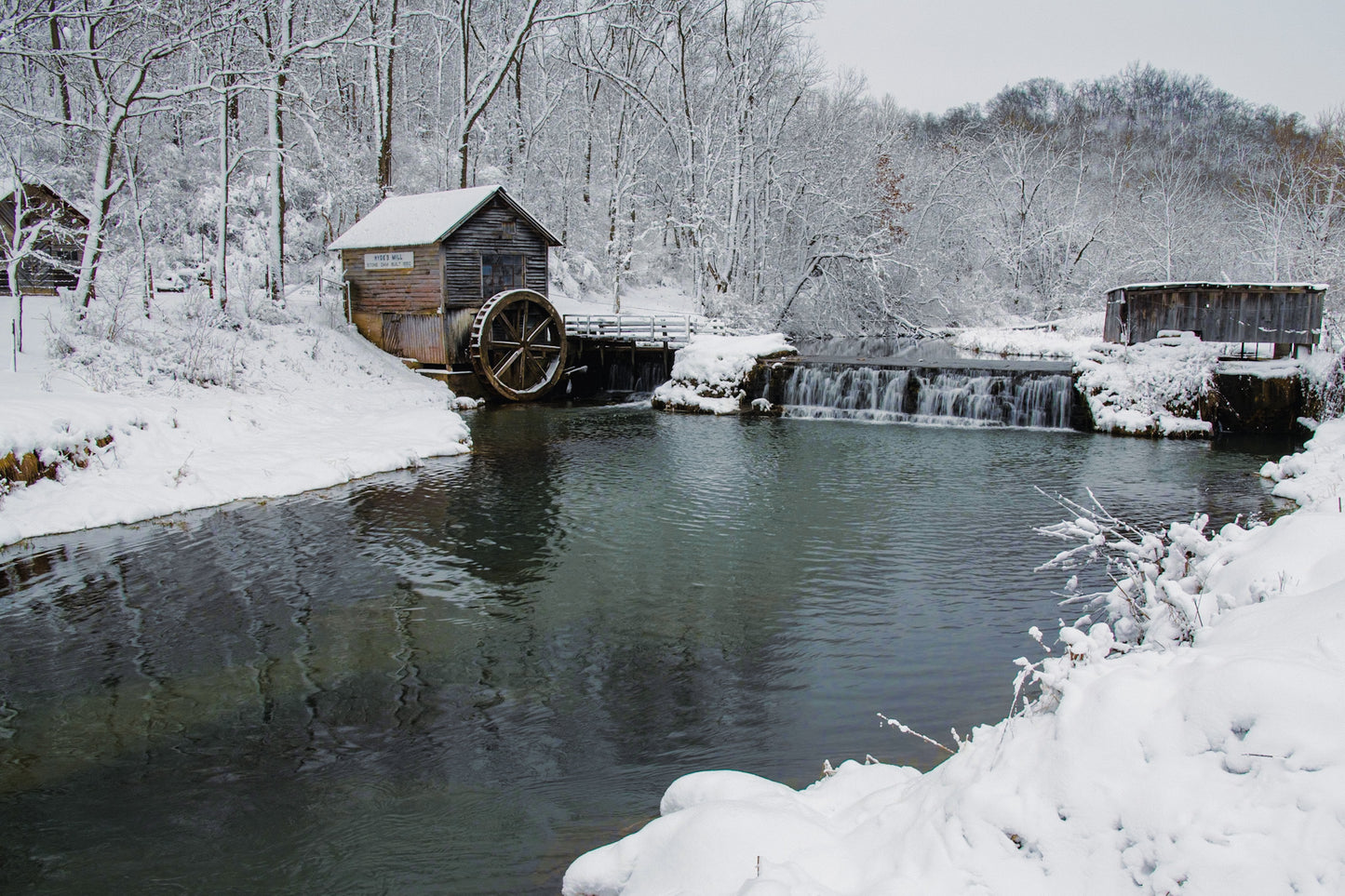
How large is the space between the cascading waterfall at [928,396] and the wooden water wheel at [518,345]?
23.8 feet

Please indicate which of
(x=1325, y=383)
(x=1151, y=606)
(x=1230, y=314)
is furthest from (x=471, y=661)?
(x=1230, y=314)

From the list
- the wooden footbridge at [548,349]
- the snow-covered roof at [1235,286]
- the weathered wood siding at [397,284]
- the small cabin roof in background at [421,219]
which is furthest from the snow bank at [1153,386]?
the weathered wood siding at [397,284]

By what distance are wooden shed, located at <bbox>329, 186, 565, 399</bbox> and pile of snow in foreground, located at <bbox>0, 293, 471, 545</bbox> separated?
1.61m

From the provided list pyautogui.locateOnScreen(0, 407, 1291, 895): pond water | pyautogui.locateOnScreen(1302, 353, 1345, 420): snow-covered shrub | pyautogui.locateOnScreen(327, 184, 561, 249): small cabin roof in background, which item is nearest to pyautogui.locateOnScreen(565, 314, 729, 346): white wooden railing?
pyautogui.locateOnScreen(327, 184, 561, 249): small cabin roof in background

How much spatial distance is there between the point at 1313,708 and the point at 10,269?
19113 mm

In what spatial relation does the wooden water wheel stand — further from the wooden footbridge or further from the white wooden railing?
the white wooden railing

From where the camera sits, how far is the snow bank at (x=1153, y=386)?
733 inches

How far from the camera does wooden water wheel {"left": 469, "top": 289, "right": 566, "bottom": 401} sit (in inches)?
957

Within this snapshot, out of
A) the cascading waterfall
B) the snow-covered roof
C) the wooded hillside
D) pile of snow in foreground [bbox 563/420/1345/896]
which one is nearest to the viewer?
pile of snow in foreground [bbox 563/420/1345/896]

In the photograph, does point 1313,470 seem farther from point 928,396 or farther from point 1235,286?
Answer: point 928,396

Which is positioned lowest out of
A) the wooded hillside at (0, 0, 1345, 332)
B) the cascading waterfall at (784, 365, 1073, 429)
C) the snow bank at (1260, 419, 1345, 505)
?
the snow bank at (1260, 419, 1345, 505)

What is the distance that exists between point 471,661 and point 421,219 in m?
20.4

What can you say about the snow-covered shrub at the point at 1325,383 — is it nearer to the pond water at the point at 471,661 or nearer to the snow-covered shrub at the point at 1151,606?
the pond water at the point at 471,661

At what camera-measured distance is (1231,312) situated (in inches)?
781
